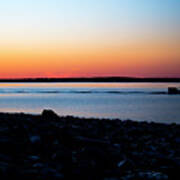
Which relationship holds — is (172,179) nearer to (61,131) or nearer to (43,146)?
(43,146)

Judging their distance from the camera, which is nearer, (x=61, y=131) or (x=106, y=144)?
(x=106, y=144)

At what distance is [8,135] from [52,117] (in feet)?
26.2

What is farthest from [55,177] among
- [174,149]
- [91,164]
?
[174,149]

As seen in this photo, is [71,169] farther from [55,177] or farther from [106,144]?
[106,144]

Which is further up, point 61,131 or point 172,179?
point 61,131

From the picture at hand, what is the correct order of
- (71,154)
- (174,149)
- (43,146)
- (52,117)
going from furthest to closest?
(52,117)
(174,149)
(43,146)
(71,154)

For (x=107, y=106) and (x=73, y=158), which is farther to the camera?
(x=107, y=106)

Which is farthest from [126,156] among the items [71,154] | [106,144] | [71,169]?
[71,169]

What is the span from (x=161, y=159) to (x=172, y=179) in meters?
1.52

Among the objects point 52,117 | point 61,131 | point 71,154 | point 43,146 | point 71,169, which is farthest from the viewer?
point 52,117

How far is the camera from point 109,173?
5828 mm

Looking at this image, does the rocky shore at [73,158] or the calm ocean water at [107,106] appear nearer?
the rocky shore at [73,158]

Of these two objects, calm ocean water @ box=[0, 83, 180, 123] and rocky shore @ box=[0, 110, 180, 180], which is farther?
calm ocean water @ box=[0, 83, 180, 123]

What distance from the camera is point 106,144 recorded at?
7.32m
